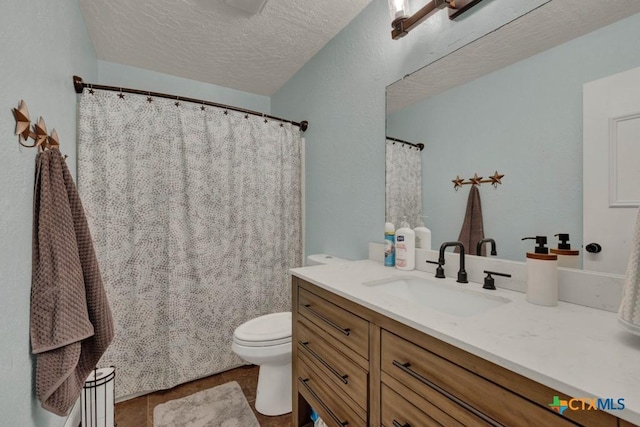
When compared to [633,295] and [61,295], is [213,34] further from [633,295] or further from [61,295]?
[633,295]

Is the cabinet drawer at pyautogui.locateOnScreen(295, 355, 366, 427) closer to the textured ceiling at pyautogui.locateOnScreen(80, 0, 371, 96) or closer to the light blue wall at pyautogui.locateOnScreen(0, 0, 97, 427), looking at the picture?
the light blue wall at pyautogui.locateOnScreen(0, 0, 97, 427)

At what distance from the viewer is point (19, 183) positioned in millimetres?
844

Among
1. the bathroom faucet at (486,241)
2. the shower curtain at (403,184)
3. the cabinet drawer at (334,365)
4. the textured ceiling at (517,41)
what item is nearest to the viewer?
the textured ceiling at (517,41)

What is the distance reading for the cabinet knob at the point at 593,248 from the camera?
854 mm

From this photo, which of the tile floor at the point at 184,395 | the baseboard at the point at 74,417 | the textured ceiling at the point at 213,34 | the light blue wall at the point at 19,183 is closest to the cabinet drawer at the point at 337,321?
the tile floor at the point at 184,395

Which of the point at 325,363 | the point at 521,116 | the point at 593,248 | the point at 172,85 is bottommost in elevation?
the point at 325,363

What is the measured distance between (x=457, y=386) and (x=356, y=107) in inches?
61.8

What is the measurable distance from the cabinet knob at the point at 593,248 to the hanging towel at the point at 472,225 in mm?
311

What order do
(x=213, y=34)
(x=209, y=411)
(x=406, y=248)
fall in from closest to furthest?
(x=406, y=248) < (x=209, y=411) < (x=213, y=34)

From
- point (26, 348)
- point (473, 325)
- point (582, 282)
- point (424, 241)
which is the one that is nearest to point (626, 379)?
point (473, 325)

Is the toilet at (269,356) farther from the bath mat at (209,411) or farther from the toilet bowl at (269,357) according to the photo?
the bath mat at (209,411)

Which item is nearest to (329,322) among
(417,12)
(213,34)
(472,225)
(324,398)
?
(324,398)

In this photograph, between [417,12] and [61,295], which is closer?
[61,295]

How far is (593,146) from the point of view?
84cm
